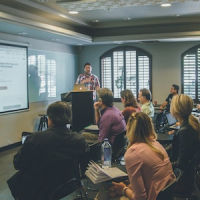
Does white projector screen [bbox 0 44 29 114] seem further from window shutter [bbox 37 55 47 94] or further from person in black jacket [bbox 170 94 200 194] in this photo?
person in black jacket [bbox 170 94 200 194]

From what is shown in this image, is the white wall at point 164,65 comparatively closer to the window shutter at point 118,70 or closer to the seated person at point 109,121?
the window shutter at point 118,70

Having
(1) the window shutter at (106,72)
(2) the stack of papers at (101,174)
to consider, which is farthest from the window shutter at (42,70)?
(2) the stack of papers at (101,174)

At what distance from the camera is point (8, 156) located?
576 centimetres

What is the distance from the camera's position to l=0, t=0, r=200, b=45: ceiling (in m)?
4.79

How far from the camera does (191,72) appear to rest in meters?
8.41

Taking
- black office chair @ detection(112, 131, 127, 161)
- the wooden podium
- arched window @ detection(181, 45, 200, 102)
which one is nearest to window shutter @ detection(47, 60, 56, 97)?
arched window @ detection(181, 45, 200, 102)

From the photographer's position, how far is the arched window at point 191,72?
27.4 ft

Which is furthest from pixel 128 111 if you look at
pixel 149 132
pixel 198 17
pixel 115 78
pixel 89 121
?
pixel 115 78

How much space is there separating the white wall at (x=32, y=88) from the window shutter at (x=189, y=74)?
3.09m

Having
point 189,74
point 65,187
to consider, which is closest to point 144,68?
point 189,74

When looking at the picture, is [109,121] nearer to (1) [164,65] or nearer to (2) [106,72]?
(1) [164,65]

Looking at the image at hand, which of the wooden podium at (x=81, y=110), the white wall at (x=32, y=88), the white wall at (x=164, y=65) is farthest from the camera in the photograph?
the white wall at (x=164, y=65)

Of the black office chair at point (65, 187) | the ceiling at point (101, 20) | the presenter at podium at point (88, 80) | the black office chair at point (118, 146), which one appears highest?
the ceiling at point (101, 20)

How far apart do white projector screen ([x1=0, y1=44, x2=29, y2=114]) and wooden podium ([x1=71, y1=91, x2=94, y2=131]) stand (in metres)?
2.94
